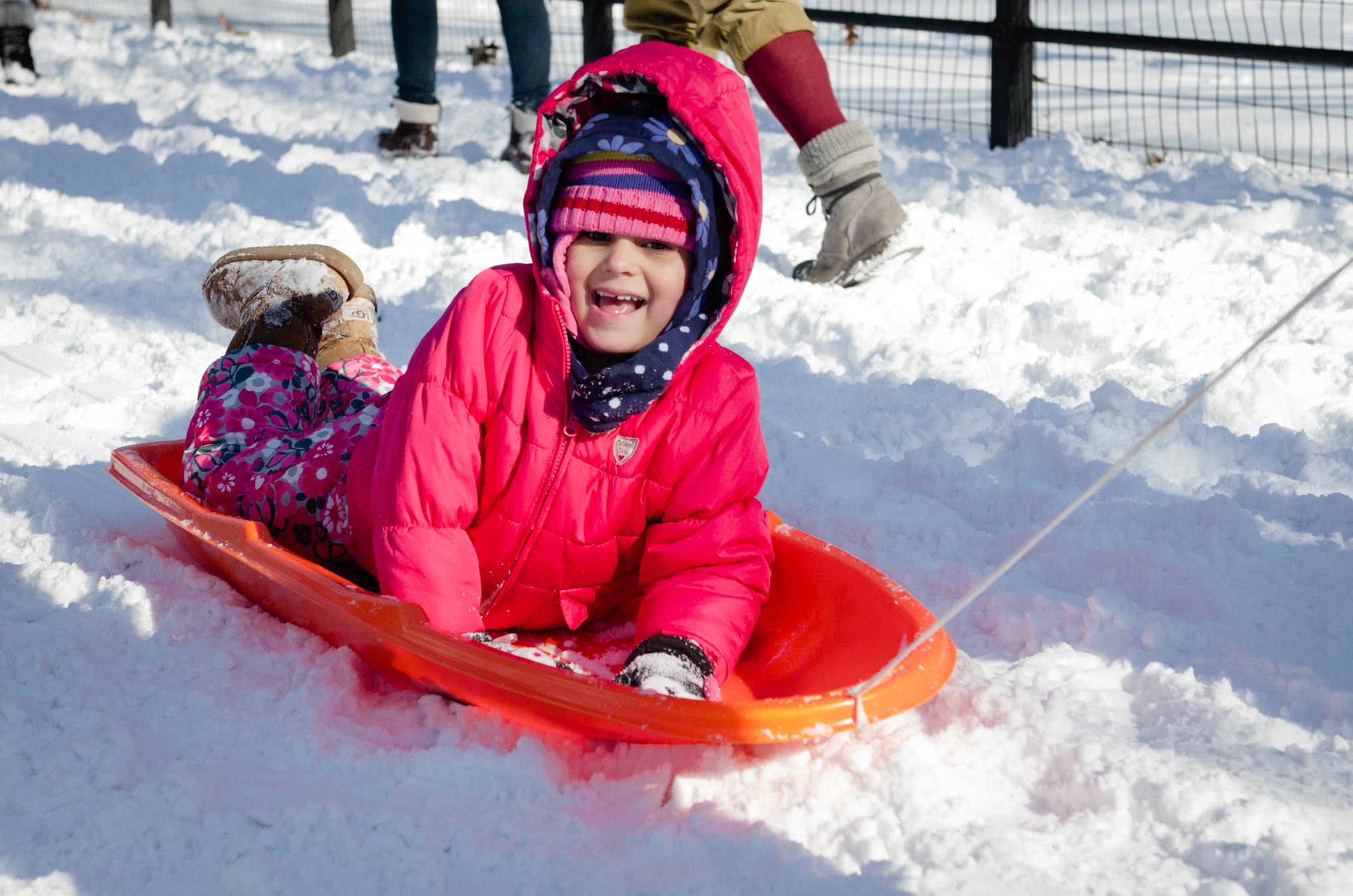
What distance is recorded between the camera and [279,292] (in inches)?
89.8

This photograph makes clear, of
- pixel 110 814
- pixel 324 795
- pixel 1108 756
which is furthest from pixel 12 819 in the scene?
pixel 1108 756

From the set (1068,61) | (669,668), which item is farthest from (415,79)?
(1068,61)

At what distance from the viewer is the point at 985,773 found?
1.41 metres

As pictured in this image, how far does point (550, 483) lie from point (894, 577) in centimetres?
68

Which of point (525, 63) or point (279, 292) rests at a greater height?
point (525, 63)

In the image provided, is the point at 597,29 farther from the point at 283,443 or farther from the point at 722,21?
the point at 283,443

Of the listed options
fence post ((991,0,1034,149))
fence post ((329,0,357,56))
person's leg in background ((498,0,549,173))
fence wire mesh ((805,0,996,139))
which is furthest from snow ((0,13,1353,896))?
fence post ((329,0,357,56))

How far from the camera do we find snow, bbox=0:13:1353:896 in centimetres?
124

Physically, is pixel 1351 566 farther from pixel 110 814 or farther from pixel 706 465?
pixel 110 814

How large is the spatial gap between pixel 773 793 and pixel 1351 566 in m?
1.17

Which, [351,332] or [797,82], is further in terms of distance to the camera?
[797,82]

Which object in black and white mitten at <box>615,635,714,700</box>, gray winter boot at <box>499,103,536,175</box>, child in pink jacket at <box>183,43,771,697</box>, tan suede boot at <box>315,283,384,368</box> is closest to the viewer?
black and white mitten at <box>615,635,714,700</box>

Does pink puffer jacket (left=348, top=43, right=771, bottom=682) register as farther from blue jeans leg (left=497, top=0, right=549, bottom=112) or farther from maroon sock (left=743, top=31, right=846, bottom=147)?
blue jeans leg (left=497, top=0, right=549, bottom=112)

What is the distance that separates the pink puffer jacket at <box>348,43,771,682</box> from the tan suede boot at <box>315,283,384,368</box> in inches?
30.3
